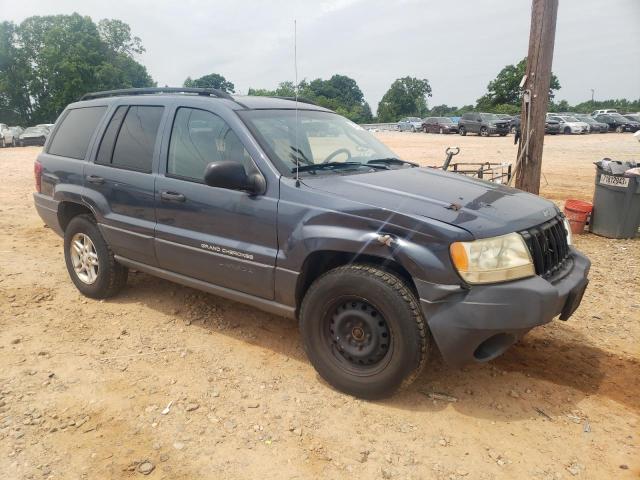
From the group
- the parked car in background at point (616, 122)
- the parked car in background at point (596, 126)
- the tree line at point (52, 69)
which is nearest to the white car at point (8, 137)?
the tree line at point (52, 69)

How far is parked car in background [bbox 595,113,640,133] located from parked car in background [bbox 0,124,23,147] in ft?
134

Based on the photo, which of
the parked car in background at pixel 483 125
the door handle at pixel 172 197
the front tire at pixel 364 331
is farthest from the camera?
the parked car in background at pixel 483 125

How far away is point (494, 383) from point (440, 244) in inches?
48.3

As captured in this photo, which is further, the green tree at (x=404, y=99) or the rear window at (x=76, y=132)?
the green tree at (x=404, y=99)

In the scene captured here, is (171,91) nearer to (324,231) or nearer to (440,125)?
(324,231)

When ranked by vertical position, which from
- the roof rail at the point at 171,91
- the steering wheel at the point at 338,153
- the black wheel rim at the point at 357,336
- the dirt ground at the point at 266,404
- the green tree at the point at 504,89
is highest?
the green tree at the point at 504,89

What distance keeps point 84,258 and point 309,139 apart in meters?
2.53

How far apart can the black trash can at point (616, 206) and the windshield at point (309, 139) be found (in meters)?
3.96

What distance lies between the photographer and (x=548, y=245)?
10.2 ft

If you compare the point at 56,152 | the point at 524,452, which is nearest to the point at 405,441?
the point at 524,452

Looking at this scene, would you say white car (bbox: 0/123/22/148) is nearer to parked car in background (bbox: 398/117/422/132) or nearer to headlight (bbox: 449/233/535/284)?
parked car in background (bbox: 398/117/422/132)

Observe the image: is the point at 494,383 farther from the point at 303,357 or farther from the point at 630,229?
the point at 630,229

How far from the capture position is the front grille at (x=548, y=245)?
294 centimetres

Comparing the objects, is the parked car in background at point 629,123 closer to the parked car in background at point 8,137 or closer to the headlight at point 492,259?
the headlight at point 492,259
